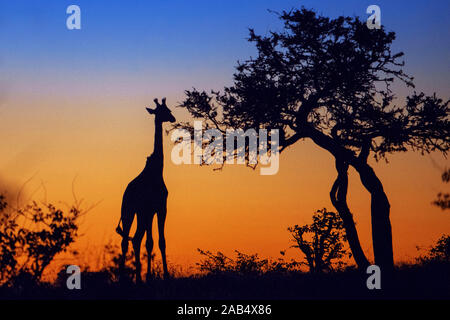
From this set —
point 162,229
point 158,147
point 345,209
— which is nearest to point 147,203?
point 162,229

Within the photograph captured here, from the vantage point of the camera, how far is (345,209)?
2116 cm

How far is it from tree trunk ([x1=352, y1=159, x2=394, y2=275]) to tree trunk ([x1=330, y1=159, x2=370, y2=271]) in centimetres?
48

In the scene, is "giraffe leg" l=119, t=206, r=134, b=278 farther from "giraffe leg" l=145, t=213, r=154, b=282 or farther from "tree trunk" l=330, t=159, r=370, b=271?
"tree trunk" l=330, t=159, r=370, b=271

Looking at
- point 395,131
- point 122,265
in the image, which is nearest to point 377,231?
point 395,131

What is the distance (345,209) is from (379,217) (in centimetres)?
122

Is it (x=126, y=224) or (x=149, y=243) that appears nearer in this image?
(x=149, y=243)

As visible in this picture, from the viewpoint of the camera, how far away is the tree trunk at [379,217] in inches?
789

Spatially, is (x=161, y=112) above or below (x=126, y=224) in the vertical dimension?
above

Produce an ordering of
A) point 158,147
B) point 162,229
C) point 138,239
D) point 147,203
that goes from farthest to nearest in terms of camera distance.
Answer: point 158,147
point 162,229
point 147,203
point 138,239

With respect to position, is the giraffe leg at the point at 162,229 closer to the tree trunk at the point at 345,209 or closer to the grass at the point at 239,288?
the grass at the point at 239,288

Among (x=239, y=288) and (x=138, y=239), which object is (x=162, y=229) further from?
(x=239, y=288)

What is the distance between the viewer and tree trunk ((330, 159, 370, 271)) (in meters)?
20.6

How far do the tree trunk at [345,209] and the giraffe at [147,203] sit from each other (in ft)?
22.7
